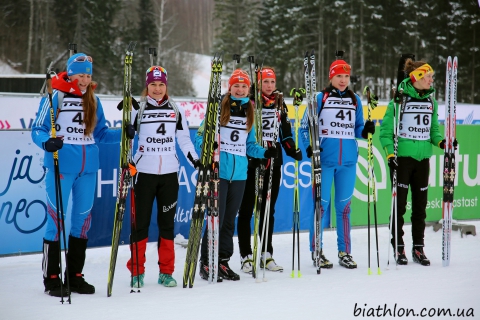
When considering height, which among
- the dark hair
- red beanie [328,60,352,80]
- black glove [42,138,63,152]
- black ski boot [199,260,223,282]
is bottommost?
black ski boot [199,260,223,282]

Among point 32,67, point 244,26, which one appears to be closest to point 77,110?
point 32,67

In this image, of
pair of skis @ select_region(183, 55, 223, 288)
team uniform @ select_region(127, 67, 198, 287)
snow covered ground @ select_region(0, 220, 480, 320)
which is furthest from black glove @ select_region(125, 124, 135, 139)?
snow covered ground @ select_region(0, 220, 480, 320)

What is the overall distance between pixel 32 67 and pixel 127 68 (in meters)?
23.0

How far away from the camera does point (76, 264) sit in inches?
178

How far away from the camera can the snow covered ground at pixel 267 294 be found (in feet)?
12.8

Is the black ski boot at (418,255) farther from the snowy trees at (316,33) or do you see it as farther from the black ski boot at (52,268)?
the snowy trees at (316,33)

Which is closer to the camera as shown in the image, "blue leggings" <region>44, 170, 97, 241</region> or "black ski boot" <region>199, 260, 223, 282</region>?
"blue leggings" <region>44, 170, 97, 241</region>

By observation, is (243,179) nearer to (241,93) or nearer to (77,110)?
(241,93)

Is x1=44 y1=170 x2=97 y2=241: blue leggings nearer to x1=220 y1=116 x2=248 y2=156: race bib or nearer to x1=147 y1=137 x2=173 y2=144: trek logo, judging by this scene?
x1=147 y1=137 x2=173 y2=144: trek logo

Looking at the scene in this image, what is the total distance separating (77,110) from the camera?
4.45 metres

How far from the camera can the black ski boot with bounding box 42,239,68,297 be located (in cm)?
438

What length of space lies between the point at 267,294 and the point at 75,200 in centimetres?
166

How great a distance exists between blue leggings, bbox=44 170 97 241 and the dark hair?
318 centimetres

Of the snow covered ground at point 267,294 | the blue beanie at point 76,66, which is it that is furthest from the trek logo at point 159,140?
the snow covered ground at point 267,294
